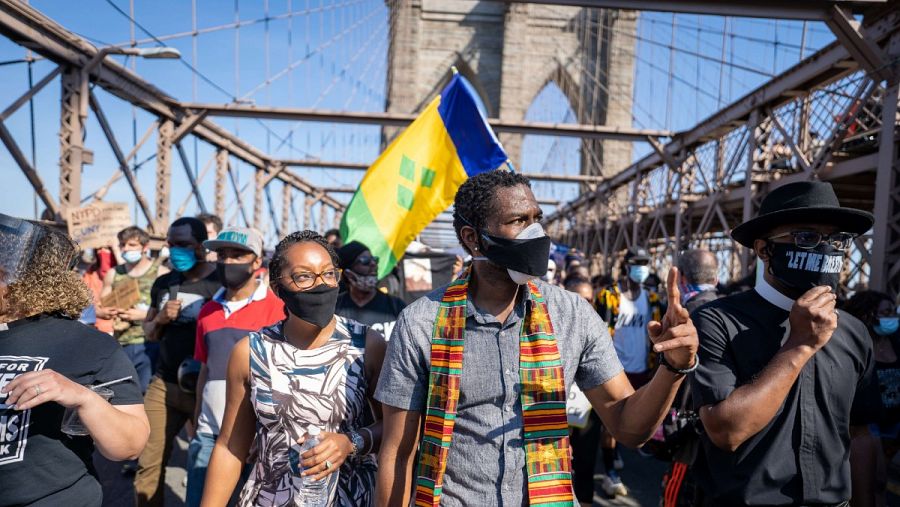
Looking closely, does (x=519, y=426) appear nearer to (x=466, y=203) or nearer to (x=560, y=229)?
(x=466, y=203)

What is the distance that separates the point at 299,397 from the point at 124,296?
298cm

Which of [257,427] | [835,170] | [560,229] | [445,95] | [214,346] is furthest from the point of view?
[560,229]

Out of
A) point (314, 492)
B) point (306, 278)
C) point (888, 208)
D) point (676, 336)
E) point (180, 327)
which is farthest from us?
point (888, 208)

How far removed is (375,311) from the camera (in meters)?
4.06

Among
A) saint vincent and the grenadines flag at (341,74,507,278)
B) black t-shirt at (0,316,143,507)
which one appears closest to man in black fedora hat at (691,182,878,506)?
black t-shirt at (0,316,143,507)

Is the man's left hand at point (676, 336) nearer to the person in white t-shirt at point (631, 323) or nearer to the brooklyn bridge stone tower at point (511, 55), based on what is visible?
the person in white t-shirt at point (631, 323)

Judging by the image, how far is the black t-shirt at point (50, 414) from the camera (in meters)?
1.69

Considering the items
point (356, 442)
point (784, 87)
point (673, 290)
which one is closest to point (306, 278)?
point (356, 442)

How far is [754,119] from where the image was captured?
A: 892 cm

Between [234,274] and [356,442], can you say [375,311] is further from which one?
[356,442]

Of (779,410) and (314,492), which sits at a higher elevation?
(779,410)

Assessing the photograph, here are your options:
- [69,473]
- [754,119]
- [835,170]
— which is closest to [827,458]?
[69,473]

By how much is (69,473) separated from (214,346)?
1294mm

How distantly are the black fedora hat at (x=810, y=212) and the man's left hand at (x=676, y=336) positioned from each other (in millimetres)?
585
